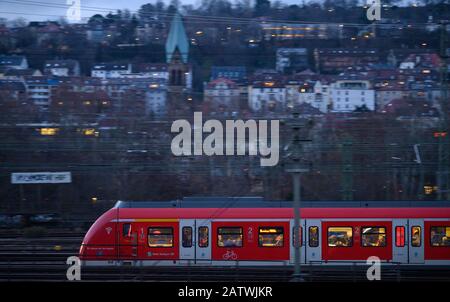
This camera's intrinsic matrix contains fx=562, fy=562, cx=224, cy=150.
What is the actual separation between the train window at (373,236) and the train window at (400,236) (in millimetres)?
A: 201

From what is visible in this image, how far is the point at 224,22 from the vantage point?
17594 millimetres

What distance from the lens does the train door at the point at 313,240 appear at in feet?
31.4

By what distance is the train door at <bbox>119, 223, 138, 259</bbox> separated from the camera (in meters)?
9.75

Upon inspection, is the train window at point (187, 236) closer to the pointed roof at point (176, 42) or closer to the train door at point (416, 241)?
the train door at point (416, 241)

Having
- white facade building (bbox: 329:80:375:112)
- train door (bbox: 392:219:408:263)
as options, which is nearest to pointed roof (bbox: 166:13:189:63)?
white facade building (bbox: 329:80:375:112)

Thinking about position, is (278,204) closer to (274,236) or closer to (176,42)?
(274,236)

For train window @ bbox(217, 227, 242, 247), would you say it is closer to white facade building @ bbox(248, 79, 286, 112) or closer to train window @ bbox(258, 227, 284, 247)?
train window @ bbox(258, 227, 284, 247)

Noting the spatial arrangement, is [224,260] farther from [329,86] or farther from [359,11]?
[359,11]

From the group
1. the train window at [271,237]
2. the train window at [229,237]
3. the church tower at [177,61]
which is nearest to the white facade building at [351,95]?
the church tower at [177,61]

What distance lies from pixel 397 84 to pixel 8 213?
40.2 ft

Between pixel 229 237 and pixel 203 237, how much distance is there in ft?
1.47

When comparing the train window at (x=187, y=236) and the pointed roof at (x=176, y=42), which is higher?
the pointed roof at (x=176, y=42)

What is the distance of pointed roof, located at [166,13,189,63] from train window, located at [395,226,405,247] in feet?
31.9
